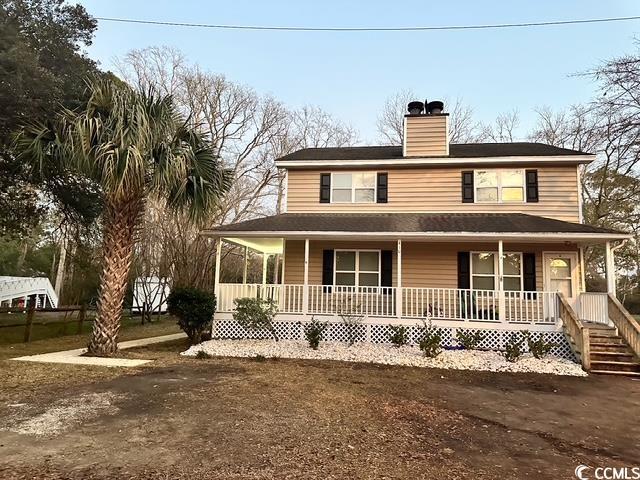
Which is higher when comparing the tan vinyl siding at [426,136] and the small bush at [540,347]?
the tan vinyl siding at [426,136]

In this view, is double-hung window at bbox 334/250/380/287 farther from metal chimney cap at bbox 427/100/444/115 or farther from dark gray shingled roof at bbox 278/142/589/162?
metal chimney cap at bbox 427/100/444/115

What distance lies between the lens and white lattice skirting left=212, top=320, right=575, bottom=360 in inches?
424

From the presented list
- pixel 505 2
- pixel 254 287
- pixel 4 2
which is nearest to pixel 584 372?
pixel 254 287

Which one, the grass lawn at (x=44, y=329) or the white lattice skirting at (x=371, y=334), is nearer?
the white lattice skirting at (x=371, y=334)

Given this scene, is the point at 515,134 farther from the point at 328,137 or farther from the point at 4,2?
the point at 4,2

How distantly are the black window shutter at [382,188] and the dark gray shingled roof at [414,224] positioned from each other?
2.05 feet

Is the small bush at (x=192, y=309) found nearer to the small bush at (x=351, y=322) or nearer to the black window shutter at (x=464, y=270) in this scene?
the small bush at (x=351, y=322)

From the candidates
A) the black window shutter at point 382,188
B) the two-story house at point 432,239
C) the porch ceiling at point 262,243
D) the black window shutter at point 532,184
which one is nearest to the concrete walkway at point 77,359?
the two-story house at point 432,239

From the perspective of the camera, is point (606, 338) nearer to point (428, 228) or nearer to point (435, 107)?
point (428, 228)

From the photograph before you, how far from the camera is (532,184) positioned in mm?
13594

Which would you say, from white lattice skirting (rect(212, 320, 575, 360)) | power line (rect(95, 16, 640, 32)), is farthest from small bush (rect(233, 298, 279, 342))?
power line (rect(95, 16, 640, 32))

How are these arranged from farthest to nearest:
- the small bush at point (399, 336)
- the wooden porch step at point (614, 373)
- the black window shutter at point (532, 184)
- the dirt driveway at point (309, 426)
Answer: the black window shutter at point (532, 184) < the small bush at point (399, 336) < the wooden porch step at point (614, 373) < the dirt driveway at point (309, 426)

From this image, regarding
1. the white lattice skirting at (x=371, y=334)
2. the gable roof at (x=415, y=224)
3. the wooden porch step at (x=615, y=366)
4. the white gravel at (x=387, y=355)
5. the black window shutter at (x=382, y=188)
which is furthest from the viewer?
the black window shutter at (x=382, y=188)

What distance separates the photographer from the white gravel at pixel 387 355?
9.53 m
